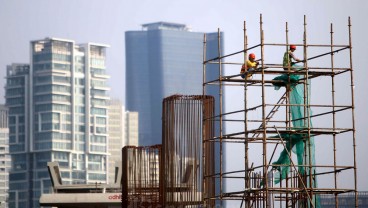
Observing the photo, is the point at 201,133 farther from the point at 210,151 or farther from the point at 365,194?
the point at 365,194

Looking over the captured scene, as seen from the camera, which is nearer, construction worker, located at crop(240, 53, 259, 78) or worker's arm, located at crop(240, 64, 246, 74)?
construction worker, located at crop(240, 53, 259, 78)

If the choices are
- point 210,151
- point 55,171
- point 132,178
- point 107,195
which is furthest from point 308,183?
point 55,171

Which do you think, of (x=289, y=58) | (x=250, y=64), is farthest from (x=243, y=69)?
(x=289, y=58)

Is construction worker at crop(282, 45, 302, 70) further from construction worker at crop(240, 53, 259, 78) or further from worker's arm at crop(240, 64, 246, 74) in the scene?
worker's arm at crop(240, 64, 246, 74)

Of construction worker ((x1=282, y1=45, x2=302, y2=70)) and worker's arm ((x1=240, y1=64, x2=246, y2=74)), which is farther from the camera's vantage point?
worker's arm ((x1=240, y1=64, x2=246, y2=74))

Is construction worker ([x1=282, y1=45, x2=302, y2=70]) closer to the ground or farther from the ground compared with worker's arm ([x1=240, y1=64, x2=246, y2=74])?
farther from the ground

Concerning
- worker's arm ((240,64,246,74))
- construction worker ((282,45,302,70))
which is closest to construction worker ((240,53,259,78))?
worker's arm ((240,64,246,74))

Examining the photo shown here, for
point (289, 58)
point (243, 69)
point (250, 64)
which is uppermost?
point (289, 58)

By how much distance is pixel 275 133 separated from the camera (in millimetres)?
39000

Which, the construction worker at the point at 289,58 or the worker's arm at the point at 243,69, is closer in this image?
the construction worker at the point at 289,58

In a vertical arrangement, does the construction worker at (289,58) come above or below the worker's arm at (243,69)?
above

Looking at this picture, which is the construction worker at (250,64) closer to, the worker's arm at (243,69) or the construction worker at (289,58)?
the worker's arm at (243,69)

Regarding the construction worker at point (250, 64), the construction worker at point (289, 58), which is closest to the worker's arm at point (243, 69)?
the construction worker at point (250, 64)

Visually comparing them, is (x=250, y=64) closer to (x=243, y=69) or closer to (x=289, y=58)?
(x=243, y=69)
